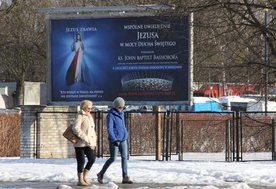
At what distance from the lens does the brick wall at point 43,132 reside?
82.0 ft

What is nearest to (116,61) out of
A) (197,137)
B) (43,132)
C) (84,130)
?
(43,132)

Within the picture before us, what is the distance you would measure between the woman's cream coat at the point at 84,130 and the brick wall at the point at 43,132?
7.88m

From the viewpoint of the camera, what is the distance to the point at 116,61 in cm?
2444

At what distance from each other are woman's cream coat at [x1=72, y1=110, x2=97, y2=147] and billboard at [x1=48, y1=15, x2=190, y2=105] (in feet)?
22.9

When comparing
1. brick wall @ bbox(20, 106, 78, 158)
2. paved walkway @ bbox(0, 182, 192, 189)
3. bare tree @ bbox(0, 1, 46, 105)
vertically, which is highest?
bare tree @ bbox(0, 1, 46, 105)

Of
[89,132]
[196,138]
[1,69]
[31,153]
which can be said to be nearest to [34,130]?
[31,153]

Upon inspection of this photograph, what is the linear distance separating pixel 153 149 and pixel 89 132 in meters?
11.9

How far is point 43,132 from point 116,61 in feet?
10.6

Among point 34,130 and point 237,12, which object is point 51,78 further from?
point 237,12

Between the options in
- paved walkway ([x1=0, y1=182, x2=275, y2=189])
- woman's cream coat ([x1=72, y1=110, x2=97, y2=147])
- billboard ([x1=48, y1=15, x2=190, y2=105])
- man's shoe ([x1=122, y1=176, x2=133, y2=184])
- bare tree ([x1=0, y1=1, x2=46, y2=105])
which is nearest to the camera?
paved walkway ([x1=0, y1=182, x2=275, y2=189])

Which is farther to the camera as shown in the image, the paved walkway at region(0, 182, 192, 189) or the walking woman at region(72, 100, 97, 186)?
the walking woman at region(72, 100, 97, 186)

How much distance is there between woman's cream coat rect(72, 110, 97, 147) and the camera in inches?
661

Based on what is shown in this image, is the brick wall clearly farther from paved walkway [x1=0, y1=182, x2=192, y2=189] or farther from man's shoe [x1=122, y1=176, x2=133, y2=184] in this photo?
man's shoe [x1=122, y1=176, x2=133, y2=184]

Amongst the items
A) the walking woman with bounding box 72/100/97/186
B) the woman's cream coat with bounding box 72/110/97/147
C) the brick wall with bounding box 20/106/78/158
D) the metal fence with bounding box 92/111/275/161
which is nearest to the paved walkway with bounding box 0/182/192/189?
the walking woman with bounding box 72/100/97/186
